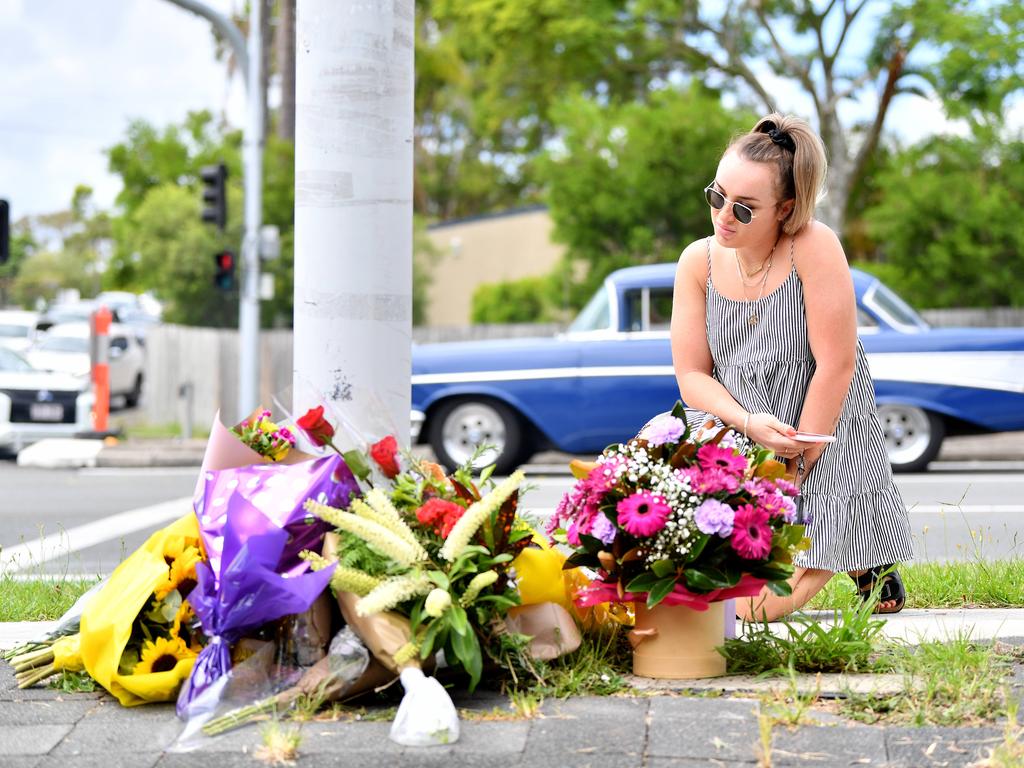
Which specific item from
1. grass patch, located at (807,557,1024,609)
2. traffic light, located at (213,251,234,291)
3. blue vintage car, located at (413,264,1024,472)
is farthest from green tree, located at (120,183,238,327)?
grass patch, located at (807,557,1024,609)

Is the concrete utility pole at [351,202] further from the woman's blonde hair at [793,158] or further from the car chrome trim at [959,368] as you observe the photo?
the car chrome trim at [959,368]

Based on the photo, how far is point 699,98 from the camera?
24.8 metres

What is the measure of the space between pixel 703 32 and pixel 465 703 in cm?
2338

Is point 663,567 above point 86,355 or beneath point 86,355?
beneath

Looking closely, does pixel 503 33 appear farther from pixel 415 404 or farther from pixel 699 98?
pixel 415 404

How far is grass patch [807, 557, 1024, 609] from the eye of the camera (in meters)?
4.80

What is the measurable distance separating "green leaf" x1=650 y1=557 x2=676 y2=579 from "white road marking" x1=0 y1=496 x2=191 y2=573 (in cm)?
424

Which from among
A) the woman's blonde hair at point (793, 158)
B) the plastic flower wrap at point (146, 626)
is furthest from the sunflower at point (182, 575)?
the woman's blonde hair at point (793, 158)

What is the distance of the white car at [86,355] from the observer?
20828 mm

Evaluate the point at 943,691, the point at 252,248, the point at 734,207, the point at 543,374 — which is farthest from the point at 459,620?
the point at 252,248

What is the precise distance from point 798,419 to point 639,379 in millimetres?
6918

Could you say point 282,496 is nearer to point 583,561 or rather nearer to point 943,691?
point 583,561

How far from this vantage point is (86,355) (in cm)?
2128

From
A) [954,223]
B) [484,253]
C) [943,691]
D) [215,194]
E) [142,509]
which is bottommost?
[142,509]
